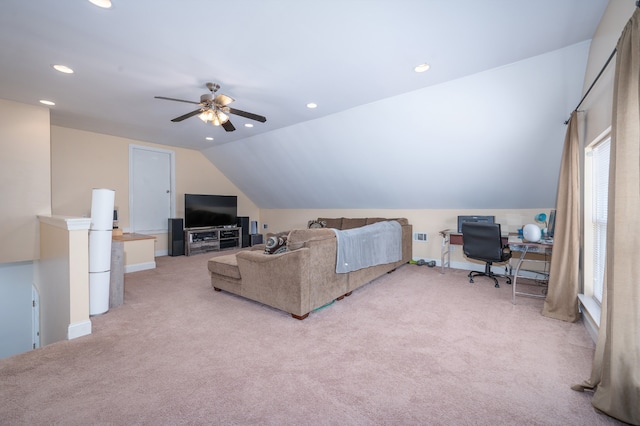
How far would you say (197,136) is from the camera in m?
5.70

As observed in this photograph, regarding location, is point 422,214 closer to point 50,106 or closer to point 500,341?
point 500,341

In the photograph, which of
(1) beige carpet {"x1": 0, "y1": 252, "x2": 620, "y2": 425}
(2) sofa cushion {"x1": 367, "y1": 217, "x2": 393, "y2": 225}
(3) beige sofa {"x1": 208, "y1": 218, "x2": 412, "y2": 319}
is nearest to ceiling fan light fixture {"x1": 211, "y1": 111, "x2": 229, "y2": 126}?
(3) beige sofa {"x1": 208, "y1": 218, "x2": 412, "y2": 319}

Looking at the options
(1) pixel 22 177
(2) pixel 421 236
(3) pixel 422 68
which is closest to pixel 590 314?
(3) pixel 422 68

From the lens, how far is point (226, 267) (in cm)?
348

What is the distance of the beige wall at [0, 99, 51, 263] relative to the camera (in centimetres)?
385

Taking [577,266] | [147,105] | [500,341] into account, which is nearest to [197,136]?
[147,105]

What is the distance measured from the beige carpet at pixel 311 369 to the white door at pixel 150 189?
357cm

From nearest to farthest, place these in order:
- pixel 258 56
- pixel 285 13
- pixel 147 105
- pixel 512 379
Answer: pixel 512 379 → pixel 285 13 → pixel 258 56 → pixel 147 105

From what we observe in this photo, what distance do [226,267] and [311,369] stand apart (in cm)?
192

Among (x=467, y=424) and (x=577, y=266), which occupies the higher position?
(x=577, y=266)

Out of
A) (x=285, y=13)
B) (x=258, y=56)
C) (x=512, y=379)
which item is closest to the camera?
(x=512, y=379)

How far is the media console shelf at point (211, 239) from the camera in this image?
648 centimetres

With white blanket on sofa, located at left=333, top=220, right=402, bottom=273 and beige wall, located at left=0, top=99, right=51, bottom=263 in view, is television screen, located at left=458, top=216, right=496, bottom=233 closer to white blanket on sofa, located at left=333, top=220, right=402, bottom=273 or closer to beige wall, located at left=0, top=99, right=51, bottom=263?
white blanket on sofa, located at left=333, top=220, right=402, bottom=273

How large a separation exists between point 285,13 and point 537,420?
10.4ft
